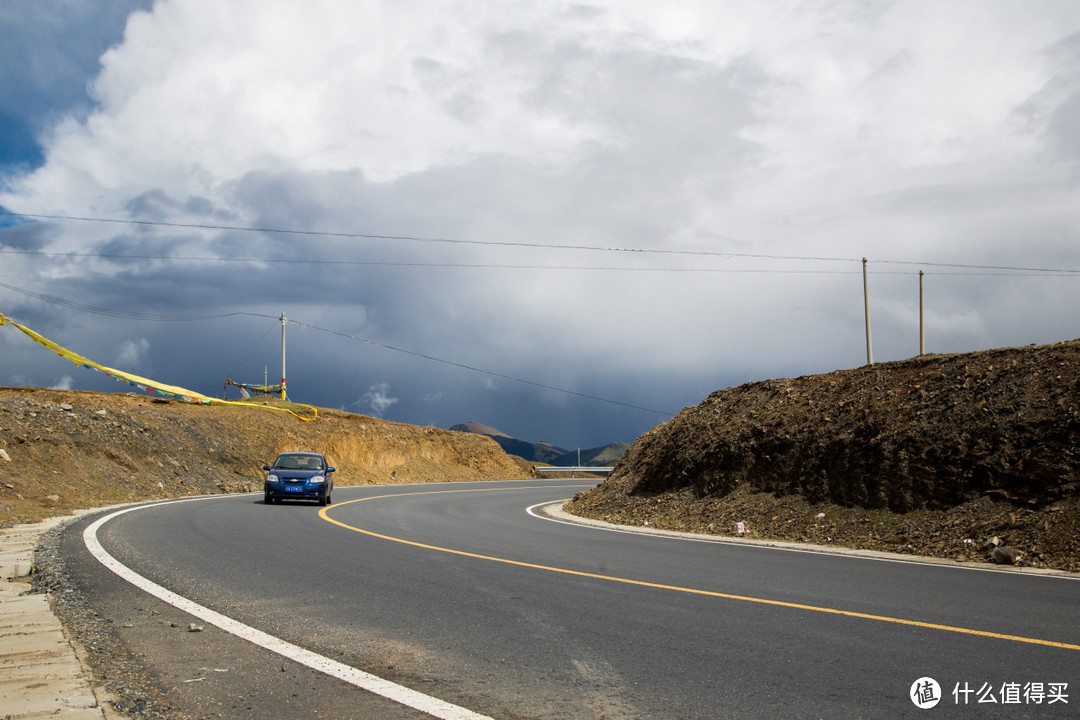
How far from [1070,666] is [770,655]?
2024mm

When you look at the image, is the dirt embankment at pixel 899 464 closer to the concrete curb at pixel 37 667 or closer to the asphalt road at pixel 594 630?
the asphalt road at pixel 594 630

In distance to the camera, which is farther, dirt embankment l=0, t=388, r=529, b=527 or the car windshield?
dirt embankment l=0, t=388, r=529, b=527

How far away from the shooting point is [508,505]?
2589 centimetres

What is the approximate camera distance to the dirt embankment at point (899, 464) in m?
13.5

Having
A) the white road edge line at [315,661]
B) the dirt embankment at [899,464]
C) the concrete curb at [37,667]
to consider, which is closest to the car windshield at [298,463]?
the dirt embankment at [899,464]

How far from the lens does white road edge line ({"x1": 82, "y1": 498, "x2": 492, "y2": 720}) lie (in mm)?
4582

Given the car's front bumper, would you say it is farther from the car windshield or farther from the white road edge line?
the white road edge line

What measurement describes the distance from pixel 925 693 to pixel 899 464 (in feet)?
40.5

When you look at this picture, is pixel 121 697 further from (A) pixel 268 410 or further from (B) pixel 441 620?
(A) pixel 268 410

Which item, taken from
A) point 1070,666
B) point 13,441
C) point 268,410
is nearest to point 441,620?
point 1070,666

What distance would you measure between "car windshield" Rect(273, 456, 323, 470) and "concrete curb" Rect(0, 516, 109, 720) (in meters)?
15.1

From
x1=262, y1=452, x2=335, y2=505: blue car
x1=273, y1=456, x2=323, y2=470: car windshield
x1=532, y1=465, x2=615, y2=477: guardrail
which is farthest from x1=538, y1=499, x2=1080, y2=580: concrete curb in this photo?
x1=532, y1=465, x2=615, y2=477: guardrail

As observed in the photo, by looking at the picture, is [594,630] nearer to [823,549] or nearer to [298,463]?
[823,549]

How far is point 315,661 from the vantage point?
559 centimetres
